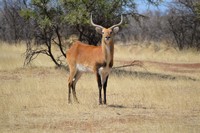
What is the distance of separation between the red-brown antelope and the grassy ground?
0.71m

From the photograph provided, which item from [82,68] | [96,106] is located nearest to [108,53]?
[82,68]

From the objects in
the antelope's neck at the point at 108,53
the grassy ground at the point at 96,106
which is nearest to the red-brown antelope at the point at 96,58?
the antelope's neck at the point at 108,53

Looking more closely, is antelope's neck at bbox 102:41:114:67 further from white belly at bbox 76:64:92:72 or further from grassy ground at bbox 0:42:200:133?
grassy ground at bbox 0:42:200:133

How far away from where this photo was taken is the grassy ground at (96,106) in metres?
9.46

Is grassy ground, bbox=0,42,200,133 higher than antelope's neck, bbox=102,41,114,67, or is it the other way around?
antelope's neck, bbox=102,41,114,67

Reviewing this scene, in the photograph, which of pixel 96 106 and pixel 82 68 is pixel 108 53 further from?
pixel 96 106

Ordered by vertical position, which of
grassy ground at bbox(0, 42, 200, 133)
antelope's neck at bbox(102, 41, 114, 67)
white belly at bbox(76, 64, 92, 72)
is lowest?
grassy ground at bbox(0, 42, 200, 133)

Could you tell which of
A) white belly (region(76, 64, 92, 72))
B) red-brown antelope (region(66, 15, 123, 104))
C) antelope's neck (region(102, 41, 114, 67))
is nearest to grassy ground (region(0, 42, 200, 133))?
red-brown antelope (region(66, 15, 123, 104))

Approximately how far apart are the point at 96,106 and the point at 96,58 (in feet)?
4.62

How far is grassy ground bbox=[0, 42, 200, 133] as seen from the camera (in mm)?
9461

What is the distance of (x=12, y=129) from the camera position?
917cm

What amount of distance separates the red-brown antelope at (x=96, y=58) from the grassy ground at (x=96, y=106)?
71 centimetres

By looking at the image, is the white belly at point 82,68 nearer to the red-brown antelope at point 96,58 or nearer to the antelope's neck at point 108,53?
the red-brown antelope at point 96,58

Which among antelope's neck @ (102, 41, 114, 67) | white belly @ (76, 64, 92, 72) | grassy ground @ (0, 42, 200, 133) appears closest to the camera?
grassy ground @ (0, 42, 200, 133)
